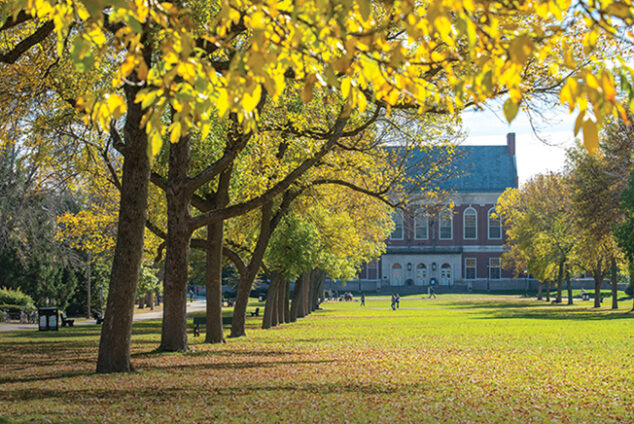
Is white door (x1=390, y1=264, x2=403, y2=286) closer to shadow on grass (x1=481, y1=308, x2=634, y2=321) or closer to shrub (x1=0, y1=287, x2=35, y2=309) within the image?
shadow on grass (x1=481, y1=308, x2=634, y2=321)

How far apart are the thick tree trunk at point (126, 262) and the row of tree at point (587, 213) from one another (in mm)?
20874

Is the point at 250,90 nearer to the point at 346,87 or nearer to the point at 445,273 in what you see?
the point at 346,87

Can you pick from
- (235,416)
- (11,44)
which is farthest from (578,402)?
(11,44)

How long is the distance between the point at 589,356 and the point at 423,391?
767cm

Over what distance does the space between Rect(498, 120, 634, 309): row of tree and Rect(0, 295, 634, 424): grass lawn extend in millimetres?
15092

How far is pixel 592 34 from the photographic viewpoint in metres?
5.29

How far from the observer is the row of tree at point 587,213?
130ft

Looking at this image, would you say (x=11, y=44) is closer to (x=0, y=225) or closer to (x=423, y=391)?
(x=423, y=391)

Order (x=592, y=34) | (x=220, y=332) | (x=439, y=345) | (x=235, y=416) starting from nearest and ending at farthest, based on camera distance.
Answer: (x=592, y=34)
(x=235, y=416)
(x=439, y=345)
(x=220, y=332)

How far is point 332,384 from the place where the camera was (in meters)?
13.0

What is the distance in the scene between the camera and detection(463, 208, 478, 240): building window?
364 feet

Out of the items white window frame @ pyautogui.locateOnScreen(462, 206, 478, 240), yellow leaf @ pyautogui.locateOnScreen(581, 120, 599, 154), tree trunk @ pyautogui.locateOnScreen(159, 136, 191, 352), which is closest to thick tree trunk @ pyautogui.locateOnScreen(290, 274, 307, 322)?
tree trunk @ pyautogui.locateOnScreen(159, 136, 191, 352)

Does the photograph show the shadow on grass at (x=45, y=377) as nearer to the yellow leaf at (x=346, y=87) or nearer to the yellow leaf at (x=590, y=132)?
the yellow leaf at (x=346, y=87)

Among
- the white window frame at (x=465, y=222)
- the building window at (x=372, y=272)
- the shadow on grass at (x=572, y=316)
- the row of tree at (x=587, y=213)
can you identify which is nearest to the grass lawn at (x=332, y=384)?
the row of tree at (x=587, y=213)
